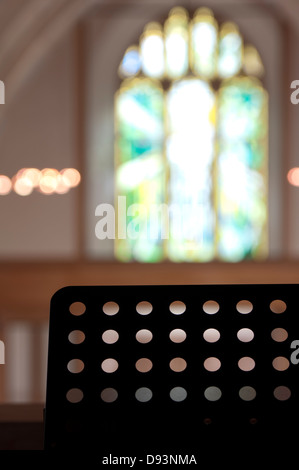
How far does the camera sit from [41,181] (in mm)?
5957

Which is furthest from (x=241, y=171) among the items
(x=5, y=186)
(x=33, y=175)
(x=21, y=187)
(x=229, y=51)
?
(x=5, y=186)

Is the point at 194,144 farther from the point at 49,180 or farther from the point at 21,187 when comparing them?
the point at 21,187

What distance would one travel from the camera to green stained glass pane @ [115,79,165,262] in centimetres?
597

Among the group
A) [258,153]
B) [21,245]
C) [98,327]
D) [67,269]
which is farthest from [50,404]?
[258,153]

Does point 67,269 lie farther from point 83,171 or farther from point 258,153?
point 258,153

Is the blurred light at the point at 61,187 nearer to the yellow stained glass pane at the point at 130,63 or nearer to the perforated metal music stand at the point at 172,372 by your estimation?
the yellow stained glass pane at the point at 130,63

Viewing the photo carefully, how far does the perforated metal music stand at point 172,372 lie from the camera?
515 millimetres

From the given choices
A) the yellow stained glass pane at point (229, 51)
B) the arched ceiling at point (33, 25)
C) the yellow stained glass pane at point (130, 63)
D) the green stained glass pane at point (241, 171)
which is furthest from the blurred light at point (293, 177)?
the yellow stained glass pane at point (130, 63)

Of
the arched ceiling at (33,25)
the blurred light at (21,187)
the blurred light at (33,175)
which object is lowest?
the blurred light at (21,187)

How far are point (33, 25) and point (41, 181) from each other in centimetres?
154

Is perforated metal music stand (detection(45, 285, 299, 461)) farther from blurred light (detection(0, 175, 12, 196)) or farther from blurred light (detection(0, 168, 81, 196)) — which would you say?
blurred light (detection(0, 175, 12, 196))

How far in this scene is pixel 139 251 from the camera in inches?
235

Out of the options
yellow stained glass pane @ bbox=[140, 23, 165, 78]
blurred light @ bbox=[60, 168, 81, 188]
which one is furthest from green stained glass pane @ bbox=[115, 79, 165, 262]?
blurred light @ bbox=[60, 168, 81, 188]

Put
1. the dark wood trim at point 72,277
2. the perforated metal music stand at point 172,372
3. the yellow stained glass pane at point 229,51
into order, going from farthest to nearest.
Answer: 1. the yellow stained glass pane at point 229,51
2. the dark wood trim at point 72,277
3. the perforated metal music stand at point 172,372
